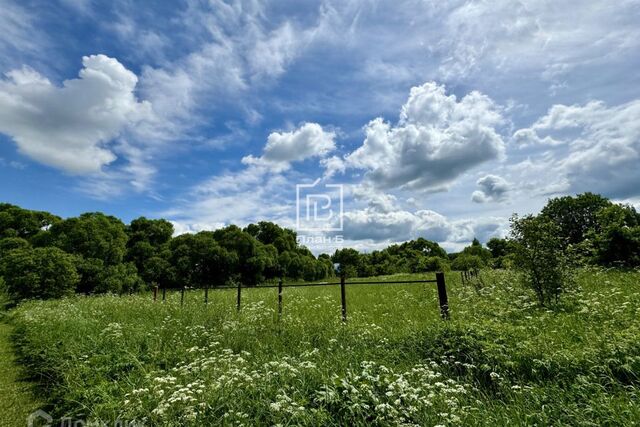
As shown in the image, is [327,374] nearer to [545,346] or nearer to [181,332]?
[545,346]

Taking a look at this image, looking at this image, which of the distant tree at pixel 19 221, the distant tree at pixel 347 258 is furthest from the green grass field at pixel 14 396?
the distant tree at pixel 347 258

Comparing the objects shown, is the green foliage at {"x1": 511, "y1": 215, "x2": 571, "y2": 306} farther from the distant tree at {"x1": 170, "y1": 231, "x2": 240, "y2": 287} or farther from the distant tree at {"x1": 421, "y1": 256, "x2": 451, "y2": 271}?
the distant tree at {"x1": 421, "y1": 256, "x2": 451, "y2": 271}

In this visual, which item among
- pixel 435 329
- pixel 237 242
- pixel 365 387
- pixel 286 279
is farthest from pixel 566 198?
pixel 365 387

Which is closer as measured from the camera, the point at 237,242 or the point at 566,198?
the point at 237,242

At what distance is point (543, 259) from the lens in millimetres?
9781

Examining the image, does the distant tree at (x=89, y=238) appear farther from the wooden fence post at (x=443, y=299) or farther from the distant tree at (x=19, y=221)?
the wooden fence post at (x=443, y=299)

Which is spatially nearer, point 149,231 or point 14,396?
point 14,396

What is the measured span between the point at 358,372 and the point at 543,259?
7.76 meters

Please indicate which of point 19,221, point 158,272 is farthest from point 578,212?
point 19,221

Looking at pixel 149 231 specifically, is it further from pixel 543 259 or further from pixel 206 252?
pixel 543 259

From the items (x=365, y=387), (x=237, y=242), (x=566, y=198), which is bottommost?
(x=365, y=387)

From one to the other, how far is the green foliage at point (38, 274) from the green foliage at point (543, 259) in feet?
92.2

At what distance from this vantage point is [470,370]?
506 centimetres

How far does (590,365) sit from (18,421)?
308 inches
